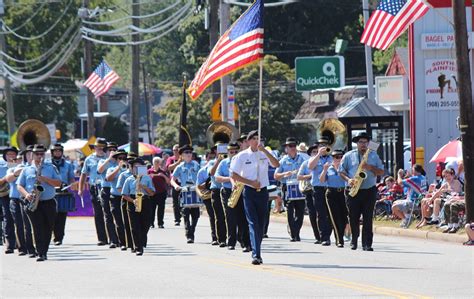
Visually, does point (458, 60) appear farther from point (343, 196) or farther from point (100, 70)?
point (100, 70)

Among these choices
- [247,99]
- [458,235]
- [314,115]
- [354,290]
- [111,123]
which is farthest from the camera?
[111,123]

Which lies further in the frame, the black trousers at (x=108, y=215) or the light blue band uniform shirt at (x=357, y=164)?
the black trousers at (x=108, y=215)

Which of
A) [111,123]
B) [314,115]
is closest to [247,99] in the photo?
[314,115]

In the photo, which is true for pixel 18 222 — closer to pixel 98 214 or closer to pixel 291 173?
pixel 98 214

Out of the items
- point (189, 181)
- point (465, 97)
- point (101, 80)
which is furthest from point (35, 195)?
point (101, 80)

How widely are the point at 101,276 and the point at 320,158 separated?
6.74m

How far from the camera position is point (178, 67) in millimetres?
96438

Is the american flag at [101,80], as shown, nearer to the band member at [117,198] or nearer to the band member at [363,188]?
the band member at [117,198]

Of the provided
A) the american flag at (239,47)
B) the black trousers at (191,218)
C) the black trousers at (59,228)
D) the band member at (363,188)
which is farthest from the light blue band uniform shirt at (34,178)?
the band member at (363,188)

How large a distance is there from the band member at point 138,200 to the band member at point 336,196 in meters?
3.13

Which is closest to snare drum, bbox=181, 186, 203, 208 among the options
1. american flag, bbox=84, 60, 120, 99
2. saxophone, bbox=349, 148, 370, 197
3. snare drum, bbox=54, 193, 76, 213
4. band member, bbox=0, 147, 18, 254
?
snare drum, bbox=54, 193, 76, 213

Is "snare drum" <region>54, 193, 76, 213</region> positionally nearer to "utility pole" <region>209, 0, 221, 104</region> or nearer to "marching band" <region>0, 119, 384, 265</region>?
"marching band" <region>0, 119, 384, 265</region>

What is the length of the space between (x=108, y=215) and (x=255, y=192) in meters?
5.53

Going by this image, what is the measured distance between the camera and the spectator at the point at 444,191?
25.7 m
